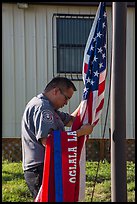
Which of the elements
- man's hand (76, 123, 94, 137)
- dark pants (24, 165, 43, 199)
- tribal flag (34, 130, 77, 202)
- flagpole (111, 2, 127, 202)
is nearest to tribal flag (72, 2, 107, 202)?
man's hand (76, 123, 94, 137)

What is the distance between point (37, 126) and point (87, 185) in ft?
9.39

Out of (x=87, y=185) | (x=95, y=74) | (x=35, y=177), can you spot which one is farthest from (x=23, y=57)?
(x=35, y=177)

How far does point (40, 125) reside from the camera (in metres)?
4.75

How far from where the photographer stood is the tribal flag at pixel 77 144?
4801mm

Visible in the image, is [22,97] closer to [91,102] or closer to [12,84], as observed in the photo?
[12,84]

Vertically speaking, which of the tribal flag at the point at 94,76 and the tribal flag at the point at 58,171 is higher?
the tribal flag at the point at 94,76

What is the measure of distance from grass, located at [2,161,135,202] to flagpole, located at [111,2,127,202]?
63.1 inches

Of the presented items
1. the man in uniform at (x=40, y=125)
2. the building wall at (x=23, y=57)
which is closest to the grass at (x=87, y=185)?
the man in uniform at (x=40, y=125)

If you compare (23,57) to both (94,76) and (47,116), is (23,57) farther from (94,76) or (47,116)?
(47,116)

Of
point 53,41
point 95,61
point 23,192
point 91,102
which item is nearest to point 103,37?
point 95,61

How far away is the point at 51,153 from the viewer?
4.79 meters

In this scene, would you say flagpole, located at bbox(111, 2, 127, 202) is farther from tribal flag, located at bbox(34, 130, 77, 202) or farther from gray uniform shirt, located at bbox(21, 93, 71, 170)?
gray uniform shirt, located at bbox(21, 93, 71, 170)

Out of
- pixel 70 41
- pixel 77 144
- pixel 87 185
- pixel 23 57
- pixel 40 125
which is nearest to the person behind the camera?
pixel 40 125

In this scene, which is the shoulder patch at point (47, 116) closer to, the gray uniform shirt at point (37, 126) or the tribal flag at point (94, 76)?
the gray uniform shirt at point (37, 126)
